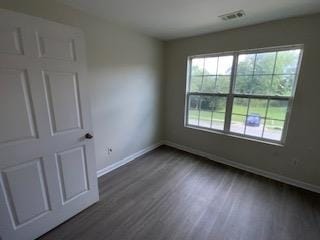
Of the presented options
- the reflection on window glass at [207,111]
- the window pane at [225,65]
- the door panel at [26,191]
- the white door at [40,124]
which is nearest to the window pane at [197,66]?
the window pane at [225,65]

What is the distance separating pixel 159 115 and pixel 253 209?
247 cm

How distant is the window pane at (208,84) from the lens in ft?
10.2

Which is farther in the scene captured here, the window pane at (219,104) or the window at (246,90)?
the window pane at (219,104)

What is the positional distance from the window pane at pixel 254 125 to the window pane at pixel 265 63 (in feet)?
2.43

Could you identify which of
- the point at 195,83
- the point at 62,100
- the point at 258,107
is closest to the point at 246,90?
the point at 258,107

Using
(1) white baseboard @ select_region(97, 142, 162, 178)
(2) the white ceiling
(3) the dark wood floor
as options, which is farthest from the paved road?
(2) the white ceiling

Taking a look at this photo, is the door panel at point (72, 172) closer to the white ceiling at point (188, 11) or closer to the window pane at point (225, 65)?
the white ceiling at point (188, 11)

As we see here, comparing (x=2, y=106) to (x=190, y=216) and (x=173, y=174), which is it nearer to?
(x=190, y=216)

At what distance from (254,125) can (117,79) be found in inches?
96.8

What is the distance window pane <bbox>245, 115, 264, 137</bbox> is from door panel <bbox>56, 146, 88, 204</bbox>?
2623 millimetres

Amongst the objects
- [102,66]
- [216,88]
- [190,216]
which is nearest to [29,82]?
[102,66]

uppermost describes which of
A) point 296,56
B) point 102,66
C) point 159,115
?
point 296,56

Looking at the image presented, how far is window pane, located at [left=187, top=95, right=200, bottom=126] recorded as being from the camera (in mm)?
3407

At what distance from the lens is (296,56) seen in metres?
2.25
